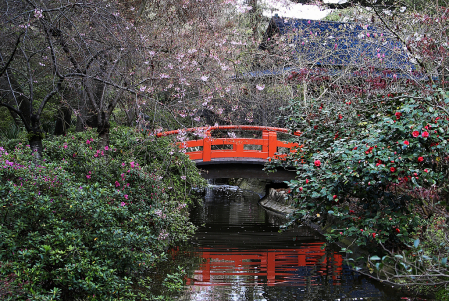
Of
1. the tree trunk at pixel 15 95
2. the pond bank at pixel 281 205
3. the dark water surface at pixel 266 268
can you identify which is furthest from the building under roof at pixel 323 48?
the tree trunk at pixel 15 95

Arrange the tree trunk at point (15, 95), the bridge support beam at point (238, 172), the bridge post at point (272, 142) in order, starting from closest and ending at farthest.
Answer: the tree trunk at point (15, 95)
the bridge post at point (272, 142)
the bridge support beam at point (238, 172)

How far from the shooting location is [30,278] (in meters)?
3.66

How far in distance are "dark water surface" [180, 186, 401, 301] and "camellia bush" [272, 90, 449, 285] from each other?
84cm

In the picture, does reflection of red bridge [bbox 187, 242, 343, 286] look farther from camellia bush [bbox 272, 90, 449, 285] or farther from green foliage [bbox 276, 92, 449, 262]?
green foliage [bbox 276, 92, 449, 262]

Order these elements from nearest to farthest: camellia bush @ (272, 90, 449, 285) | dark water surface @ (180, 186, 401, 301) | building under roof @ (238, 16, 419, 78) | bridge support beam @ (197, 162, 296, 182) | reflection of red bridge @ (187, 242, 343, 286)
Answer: camellia bush @ (272, 90, 449, 285) → dark water surface @ (180, 186, 401, 301) → reflection of red bridge @ (187, 242, 343, 286) → building under roof @ (238, 16, 419, 78) → bridge support beam @ (197, 162, 296, 182)

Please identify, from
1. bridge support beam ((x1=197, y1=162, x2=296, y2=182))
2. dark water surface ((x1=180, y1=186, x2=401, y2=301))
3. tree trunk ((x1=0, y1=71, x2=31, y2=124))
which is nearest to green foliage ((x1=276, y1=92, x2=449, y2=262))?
dark water surface ((x1=180, y1=186, x2=401, y2=301))

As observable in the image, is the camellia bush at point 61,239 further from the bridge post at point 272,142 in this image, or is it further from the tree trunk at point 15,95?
the bridge post at point 272,142

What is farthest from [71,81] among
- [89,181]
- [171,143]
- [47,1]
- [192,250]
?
[192,250]

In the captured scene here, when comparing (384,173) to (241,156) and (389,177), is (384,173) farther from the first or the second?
(241,156)

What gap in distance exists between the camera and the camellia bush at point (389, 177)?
4695mm

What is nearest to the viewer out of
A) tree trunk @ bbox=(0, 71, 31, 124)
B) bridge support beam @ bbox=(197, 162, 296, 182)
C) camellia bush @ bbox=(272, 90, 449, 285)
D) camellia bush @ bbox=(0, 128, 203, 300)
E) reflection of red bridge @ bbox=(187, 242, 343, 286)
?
camellia bush @ bbox=(0, 128, 203, 300)

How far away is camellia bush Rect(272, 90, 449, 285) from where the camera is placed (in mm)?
4695

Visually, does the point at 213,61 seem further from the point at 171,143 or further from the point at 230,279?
the point at 230,279

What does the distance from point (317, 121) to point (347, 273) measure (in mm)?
2711
